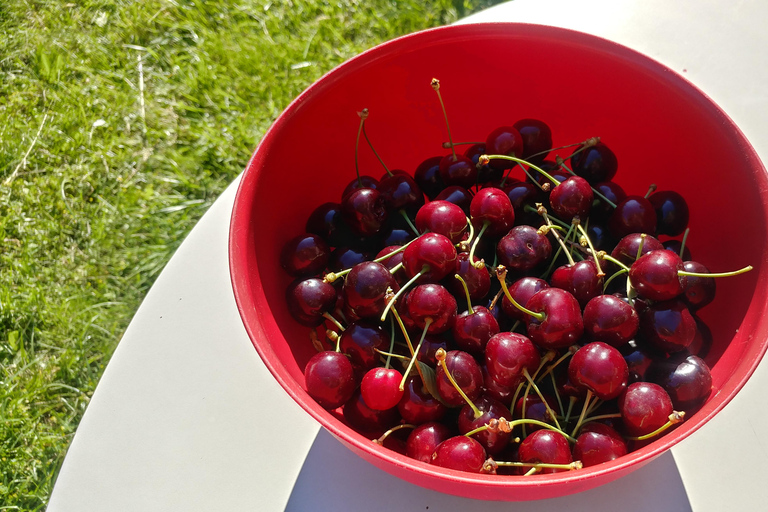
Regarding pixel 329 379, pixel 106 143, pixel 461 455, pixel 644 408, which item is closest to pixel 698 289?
pixel 644 408

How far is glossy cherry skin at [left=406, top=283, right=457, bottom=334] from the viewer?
85 centimetres

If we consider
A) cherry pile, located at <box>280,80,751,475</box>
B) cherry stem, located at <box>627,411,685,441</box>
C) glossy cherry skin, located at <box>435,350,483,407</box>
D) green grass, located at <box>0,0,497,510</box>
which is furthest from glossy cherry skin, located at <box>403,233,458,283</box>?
green grass, located at <box>0,0,497,510</box>

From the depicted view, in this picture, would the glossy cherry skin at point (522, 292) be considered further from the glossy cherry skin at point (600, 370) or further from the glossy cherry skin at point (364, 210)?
the glossy cherry skin at point (364, 210)

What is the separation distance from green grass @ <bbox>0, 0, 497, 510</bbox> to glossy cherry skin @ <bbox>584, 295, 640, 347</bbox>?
152 centimetres

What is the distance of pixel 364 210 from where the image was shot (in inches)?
38.1

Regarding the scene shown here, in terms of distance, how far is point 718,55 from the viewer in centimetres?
125

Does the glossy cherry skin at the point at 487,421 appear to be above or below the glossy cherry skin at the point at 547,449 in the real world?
below

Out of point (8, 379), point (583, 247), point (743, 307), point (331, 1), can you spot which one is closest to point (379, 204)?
point (583, 247)

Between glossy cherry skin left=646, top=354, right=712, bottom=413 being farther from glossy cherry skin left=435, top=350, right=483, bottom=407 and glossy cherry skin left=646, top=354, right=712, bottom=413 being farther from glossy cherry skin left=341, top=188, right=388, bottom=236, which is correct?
glossy cherry skin left=341, top=188, right=388, bottom=236

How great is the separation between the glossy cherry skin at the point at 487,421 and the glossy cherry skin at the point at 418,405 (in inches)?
1.6

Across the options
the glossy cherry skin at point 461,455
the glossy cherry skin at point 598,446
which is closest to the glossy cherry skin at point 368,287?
the glossy cherry skin at point 461,455

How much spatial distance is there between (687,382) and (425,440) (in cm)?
34

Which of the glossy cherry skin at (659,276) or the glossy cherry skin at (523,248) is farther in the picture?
the glossy cherry skin at (523,248)

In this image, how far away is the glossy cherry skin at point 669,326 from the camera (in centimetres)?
82
